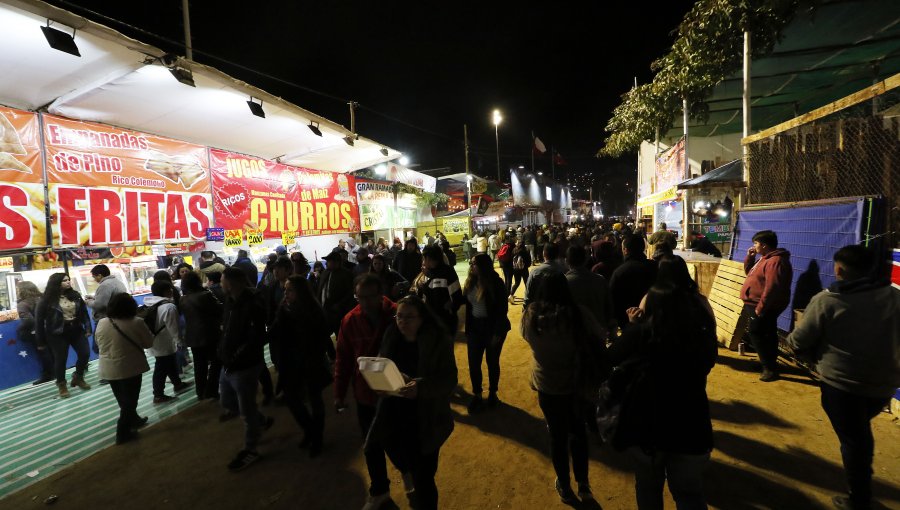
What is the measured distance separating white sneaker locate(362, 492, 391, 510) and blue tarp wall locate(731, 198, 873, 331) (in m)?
5.41

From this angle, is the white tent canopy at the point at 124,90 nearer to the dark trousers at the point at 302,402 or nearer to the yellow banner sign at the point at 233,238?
the yellow banner sign at the point at 233,238

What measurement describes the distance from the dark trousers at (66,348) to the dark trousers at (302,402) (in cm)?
457

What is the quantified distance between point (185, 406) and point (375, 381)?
4.65m

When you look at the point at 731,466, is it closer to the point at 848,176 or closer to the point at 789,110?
the point at 848,176

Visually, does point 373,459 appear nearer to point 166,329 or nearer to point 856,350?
point 856,350

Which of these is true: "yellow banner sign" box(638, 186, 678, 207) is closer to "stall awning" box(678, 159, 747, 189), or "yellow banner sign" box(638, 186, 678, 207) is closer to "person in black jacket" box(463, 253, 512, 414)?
"stall awning" box(678, 159, 747, 189)

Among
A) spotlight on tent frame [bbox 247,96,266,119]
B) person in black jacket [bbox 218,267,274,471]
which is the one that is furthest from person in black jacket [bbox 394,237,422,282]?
person in black jacket [bbox 218,267,274,471]

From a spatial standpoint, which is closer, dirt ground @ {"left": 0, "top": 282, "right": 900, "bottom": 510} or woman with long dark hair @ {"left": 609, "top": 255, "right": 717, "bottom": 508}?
woman with long dark hair @ {"left": 609, "top": 255, "right": 717, "bottom": 508}

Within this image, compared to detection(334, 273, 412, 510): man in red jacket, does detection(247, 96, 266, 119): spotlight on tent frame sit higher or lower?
higher

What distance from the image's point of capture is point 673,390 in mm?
2029

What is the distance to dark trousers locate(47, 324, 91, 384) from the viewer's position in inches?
221

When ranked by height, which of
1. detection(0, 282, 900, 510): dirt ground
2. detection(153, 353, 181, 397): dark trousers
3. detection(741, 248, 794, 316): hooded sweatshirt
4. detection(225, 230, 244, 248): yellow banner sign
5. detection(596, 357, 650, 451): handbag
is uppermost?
detection(225, 230, 244, 248): yellow banner sign

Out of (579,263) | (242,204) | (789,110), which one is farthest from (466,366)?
(789,110)

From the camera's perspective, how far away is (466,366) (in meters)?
6.05
